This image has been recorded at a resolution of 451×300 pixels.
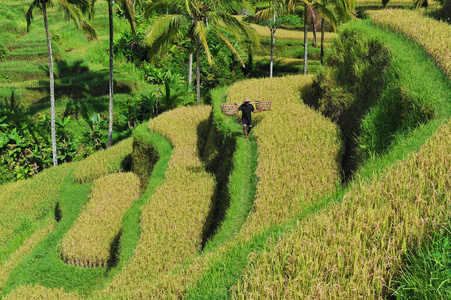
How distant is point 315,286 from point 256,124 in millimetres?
7417

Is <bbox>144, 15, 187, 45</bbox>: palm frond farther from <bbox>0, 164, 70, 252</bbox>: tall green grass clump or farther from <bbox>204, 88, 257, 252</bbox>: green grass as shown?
<bbox>0, 164, 70, 252</bbox>: tall green grass clump

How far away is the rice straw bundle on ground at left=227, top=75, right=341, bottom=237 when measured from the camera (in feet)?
22.7

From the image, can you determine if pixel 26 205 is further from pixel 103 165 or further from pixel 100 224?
pixel 100 224

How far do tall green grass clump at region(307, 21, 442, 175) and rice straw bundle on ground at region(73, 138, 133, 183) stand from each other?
8522mm

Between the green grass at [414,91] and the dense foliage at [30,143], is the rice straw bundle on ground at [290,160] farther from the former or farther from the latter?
the dense foliage at [30,143]

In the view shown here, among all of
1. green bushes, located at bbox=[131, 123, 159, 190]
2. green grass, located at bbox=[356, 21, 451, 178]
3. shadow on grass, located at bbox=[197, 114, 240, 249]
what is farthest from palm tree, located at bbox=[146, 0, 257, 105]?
green grass, located at bbox=[356, 21, 451, 178]

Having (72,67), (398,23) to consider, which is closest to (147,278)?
(398,23)

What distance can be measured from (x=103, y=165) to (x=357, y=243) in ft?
43.5

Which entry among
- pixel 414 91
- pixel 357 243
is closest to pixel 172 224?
pixel 357 243

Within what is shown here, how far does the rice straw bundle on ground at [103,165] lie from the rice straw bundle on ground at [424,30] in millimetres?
11182

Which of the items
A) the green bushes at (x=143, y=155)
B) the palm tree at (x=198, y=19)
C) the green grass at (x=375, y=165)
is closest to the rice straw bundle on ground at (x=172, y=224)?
the green bushes at (x=143, y=155)

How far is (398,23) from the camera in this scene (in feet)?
33.7

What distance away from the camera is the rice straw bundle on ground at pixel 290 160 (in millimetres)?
6922

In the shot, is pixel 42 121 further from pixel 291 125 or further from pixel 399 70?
pixel 399 70
